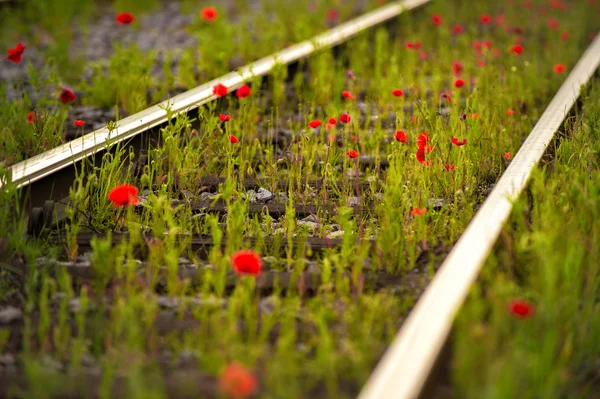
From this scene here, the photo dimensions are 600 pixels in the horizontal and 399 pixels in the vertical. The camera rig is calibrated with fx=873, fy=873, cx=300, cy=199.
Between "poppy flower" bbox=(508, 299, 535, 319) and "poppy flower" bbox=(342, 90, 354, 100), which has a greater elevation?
"poppy flower" bbox=(342, 90, 354, 100)

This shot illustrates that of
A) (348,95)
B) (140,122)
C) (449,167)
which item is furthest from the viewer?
(348,95)

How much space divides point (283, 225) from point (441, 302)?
1.32m

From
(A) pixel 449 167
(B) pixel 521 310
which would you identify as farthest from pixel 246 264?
(A) pixel 449 167

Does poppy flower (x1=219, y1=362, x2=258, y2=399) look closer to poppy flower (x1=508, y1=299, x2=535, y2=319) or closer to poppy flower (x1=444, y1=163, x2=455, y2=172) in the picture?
poppy flower (x1=508, y1=299, x2=535, y2=319)

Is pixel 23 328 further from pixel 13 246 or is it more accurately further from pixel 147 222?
pixel 147 222

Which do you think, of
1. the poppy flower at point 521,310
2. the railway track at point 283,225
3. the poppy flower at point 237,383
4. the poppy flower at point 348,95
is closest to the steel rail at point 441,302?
the railway track at point 283,225

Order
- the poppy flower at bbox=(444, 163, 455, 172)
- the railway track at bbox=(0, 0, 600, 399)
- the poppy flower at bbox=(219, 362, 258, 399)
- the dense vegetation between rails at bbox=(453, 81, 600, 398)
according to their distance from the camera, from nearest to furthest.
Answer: the poppy flower at bbox=(219, 362, 258, 399)
the dense vegetation between rails at bbox=(453, 81, 600, 398)
the railway track at bbox=(0, 0, 600, 399)
the poppy flower at bbox=(444, 163, 455, 172)

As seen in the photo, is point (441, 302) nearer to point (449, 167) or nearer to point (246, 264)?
point (246, 264)

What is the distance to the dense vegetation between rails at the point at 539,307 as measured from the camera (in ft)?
7.31

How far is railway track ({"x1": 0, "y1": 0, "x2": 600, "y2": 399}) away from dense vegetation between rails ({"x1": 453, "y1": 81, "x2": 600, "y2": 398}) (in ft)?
0.30

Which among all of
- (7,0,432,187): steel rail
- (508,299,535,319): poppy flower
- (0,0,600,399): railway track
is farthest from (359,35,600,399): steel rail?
(7,0,432,187): steel rail

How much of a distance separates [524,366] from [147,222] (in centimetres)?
186

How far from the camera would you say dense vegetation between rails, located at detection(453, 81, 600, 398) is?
87.7 inches

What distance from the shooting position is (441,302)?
8.04 feet
